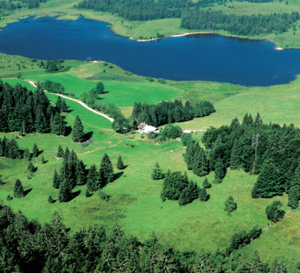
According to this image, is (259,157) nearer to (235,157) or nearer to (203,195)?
(235,157)

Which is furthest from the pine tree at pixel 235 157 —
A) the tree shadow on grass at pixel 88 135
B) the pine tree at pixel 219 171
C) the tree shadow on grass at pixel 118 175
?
the tree shadow on grass at pixel 88 135

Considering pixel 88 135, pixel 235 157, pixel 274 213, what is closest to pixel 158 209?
pixel 274 213

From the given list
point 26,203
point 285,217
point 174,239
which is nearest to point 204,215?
point 174,239

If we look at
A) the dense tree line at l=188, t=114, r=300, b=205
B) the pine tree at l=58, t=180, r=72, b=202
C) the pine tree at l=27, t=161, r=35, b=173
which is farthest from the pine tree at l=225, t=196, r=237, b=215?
the pine tree at l=27, t=161, r=35, b=173

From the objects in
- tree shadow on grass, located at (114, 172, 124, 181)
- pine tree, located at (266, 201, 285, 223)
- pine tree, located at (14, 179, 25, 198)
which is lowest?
tree shadow on grass, located at (114, 172, 124, 181)

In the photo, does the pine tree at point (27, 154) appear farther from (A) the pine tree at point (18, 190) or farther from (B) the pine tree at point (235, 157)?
(B) the pine tree at point (235, 157)

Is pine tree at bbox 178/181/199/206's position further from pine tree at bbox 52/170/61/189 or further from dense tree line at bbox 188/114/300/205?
pine tree at bbox 52/170/61/189

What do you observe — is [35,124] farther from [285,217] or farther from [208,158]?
[285,217]
